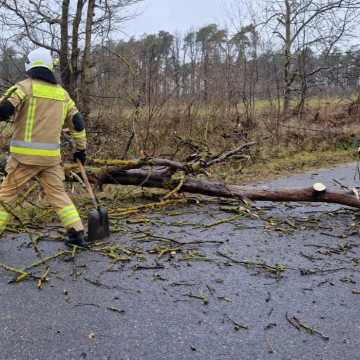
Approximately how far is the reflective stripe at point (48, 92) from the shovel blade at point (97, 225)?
→ 1.23m

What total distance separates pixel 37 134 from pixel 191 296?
208 cm

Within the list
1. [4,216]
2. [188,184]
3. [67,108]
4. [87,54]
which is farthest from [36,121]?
[87,54]

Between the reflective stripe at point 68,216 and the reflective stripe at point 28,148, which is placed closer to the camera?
the reflective stripe at point 28,148

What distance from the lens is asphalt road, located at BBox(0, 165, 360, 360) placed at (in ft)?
8.11

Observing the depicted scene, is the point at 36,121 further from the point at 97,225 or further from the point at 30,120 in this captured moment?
the point at 97,225

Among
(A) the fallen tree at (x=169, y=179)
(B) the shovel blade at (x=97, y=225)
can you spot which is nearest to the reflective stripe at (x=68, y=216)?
(B) the shovel blade at (x=97, y=225)

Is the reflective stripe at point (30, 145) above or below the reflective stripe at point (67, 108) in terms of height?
below

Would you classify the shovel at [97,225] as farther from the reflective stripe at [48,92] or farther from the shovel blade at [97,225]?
the reflective stripe at [48,92]

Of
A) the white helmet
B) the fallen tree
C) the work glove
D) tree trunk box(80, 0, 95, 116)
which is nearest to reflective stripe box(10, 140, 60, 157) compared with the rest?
the work glove

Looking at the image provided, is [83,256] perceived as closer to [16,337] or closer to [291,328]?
[16,337]

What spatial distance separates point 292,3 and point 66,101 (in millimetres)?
14913

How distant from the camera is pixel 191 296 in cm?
312

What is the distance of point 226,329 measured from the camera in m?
2.67

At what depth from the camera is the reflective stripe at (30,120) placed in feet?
12.1
